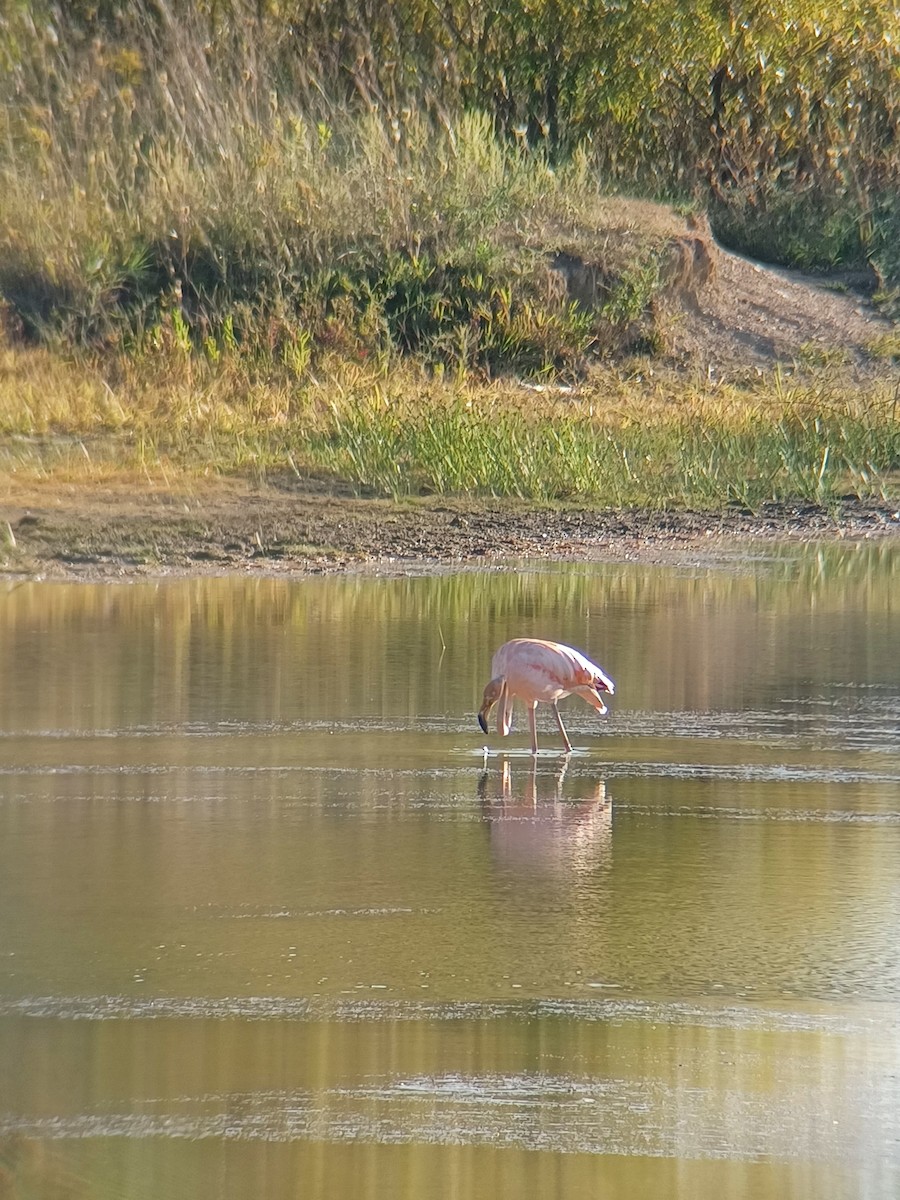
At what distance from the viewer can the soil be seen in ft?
42.1

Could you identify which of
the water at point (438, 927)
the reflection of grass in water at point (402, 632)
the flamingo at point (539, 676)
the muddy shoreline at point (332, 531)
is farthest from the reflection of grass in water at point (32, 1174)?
the muddy shoreline at point (332, 531)

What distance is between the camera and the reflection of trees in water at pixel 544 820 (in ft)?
19.5

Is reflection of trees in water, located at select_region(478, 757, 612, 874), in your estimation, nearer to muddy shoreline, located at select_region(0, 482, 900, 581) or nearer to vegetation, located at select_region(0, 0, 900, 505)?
muddy shoreline, located at select_region(0, 482, 900, 581)

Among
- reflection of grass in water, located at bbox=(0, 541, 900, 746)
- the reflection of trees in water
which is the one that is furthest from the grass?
the reflection of trees in water

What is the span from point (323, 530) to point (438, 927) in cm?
874

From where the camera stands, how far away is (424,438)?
15.5m

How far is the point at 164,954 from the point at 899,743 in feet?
12.2

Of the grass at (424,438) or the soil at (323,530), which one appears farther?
the grass at (424,438)

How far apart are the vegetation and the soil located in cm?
55

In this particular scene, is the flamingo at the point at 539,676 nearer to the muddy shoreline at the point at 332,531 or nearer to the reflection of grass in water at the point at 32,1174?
the reflection of grass in water at the point at 32,1174

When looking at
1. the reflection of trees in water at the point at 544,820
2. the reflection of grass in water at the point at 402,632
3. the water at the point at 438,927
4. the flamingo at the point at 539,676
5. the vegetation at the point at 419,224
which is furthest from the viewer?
the vegetation at the point at 419,224

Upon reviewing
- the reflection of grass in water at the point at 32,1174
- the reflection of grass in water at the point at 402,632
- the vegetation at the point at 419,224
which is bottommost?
the reflection of grass in water at the point at 32,1174

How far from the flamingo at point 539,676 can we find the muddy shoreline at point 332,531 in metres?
5.18

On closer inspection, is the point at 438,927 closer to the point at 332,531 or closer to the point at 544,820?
the point at 544,820
